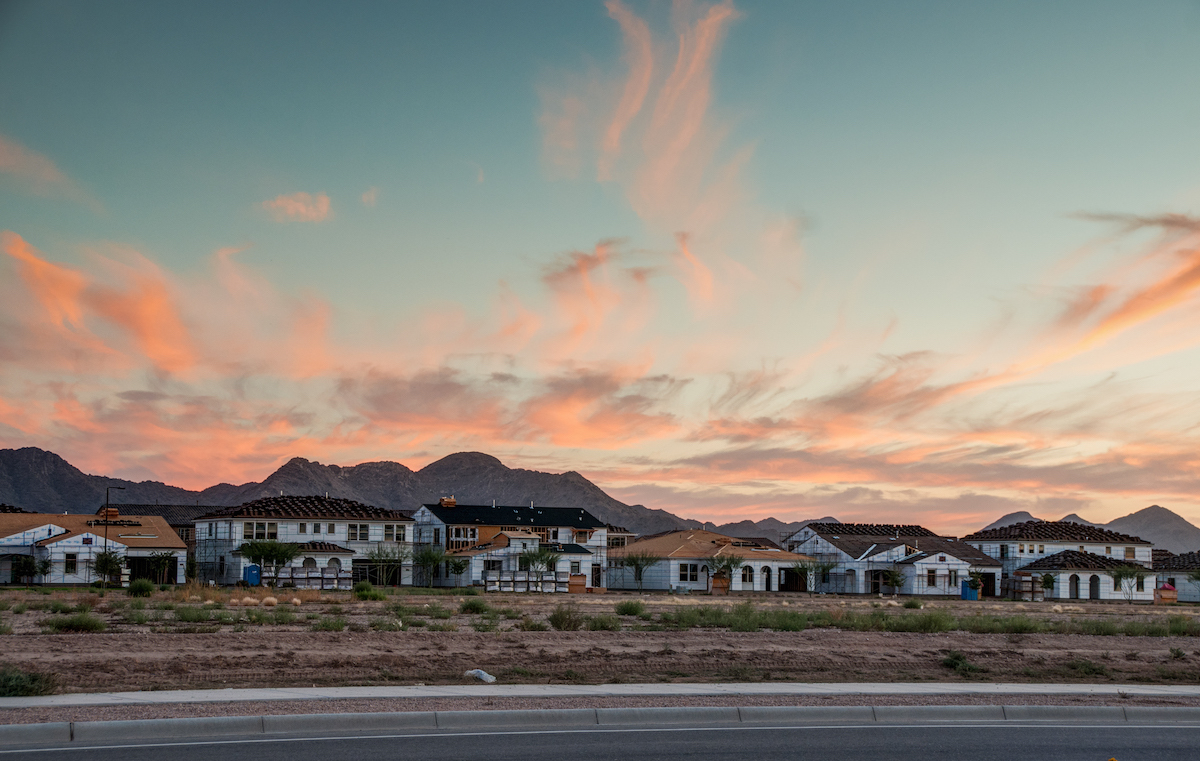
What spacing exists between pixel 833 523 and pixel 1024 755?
87343 mm

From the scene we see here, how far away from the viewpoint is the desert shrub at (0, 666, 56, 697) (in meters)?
15.6

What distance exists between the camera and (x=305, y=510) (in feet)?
248

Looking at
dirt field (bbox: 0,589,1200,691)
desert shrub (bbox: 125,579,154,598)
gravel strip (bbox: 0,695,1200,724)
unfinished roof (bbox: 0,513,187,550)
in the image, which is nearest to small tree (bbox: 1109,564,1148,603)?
dirt field (bbox: 0,589,1200,691)

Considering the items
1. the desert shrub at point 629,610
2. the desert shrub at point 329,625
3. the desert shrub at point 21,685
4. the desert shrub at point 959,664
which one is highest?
the desert shrub at point 21,685

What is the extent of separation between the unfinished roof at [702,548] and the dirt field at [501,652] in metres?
42.1

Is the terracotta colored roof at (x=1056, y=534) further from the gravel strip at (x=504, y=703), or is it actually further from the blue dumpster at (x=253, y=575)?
the gravel strip at (x=504, y=703)

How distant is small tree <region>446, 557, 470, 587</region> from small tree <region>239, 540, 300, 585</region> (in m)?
11.3

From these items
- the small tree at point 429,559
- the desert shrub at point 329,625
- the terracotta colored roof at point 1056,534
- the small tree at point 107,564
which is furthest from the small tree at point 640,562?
the desert shrub at point 329,625

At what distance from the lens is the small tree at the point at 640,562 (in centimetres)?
7956

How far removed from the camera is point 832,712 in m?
16.1

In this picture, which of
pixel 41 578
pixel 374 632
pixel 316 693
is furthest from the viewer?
pixel 41 578

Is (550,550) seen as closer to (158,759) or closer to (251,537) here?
(251,537)

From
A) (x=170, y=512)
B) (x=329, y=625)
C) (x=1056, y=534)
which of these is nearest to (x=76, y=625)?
(x=329, y=625)

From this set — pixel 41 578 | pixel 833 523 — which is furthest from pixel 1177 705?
pixel 833 523
